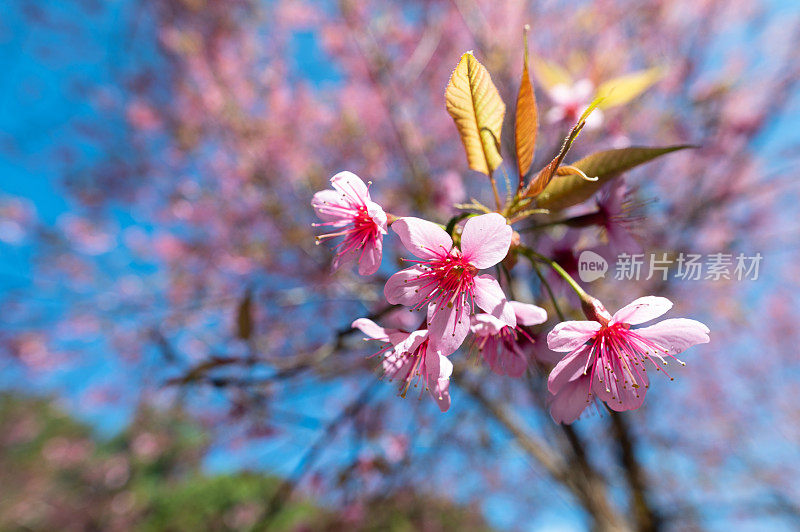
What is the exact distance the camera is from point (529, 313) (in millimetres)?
690

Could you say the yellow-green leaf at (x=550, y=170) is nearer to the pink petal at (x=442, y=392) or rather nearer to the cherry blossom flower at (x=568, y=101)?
the pink petal at (x=442, y=392)

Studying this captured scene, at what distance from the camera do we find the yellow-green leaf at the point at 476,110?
0.60 m

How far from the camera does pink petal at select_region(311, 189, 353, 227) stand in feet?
2.44

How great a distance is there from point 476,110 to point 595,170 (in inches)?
8.7

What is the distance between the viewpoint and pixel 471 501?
594cm

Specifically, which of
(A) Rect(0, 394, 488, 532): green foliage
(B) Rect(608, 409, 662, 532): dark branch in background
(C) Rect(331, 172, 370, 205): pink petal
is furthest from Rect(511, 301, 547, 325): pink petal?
(A) Rect(0, 394, 488, 532): green foliage

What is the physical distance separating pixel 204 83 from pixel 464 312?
433 cm

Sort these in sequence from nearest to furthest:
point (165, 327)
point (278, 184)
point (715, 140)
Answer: point (165, 327)
point (715, 140)
point (278, 184)

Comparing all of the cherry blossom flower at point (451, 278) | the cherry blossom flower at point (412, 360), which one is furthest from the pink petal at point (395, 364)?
the cherry blossom flower at point (451, 278)

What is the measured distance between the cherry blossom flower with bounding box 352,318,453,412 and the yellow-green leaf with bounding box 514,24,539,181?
1.12 ft

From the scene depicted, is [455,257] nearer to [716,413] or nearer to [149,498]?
[716,413]

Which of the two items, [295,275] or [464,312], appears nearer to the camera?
[464,312]

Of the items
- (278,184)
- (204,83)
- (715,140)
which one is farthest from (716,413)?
(204,83)

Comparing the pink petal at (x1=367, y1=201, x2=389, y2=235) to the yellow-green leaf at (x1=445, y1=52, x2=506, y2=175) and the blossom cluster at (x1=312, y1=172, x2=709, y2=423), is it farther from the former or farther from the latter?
the yellow-green leaf at (x1=445, y1=52, x2=506, y2=175)
